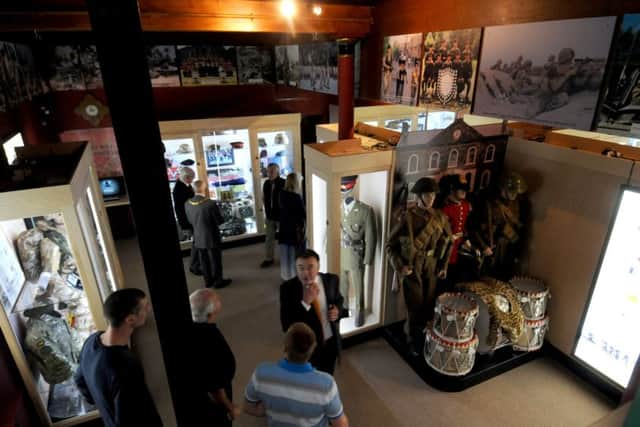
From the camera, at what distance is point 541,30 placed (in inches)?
122

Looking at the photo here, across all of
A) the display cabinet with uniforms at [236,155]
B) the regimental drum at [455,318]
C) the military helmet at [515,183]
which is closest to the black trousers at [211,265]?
the display cabinet with uniforms at [236,155]

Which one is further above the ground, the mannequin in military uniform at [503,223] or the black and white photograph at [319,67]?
the black and white photograph at [319,67]

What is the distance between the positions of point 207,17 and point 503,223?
3.79m

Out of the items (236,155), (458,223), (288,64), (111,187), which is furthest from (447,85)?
(111,187)

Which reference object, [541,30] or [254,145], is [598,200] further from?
[254,145]

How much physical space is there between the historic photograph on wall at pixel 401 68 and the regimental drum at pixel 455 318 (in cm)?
241

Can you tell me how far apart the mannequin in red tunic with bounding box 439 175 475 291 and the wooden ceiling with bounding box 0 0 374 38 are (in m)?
2.31

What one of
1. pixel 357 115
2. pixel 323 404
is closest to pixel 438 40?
pixel 357 115

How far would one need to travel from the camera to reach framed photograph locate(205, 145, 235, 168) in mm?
6223

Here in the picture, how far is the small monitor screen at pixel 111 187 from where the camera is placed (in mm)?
6766

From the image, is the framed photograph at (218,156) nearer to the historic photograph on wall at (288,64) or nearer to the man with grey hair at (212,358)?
the historic photograph on wall at (288,64)

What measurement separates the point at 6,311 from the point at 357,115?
5084 mm

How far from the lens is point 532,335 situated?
384 centimetres

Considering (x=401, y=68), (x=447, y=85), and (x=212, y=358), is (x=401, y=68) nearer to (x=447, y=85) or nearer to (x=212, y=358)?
(x=447, y=85)
